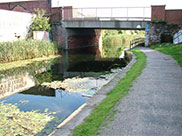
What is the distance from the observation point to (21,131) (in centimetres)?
531

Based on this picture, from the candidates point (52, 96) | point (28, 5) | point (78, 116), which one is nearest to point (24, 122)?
point (78, 116)

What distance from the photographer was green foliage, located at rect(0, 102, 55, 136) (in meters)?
5.28

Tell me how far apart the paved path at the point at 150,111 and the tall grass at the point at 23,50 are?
437 inches

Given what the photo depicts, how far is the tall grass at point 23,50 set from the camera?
1570 cm

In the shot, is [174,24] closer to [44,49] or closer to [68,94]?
[44,49]

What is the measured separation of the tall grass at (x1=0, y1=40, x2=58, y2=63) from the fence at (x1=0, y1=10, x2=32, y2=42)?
313 centimetres

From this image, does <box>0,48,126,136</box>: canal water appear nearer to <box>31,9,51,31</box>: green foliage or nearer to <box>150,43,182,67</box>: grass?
<box>150,43,182,67</box>: grass

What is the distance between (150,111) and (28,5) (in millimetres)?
28361

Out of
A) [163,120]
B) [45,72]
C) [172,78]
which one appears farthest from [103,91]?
[45,72]

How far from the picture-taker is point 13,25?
21359 millimetres

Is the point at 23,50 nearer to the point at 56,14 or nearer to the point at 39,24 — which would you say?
the point at 39,24

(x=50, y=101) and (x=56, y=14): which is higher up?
(x=56, y=14)

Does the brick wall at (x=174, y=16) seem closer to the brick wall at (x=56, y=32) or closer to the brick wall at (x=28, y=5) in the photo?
the brick wall at (x=56, y=32)

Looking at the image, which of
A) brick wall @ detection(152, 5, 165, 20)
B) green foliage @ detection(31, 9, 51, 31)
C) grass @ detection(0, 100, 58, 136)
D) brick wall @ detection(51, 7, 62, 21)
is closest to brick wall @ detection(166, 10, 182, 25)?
brick wall @ detection(152, 5, 165, 20)
